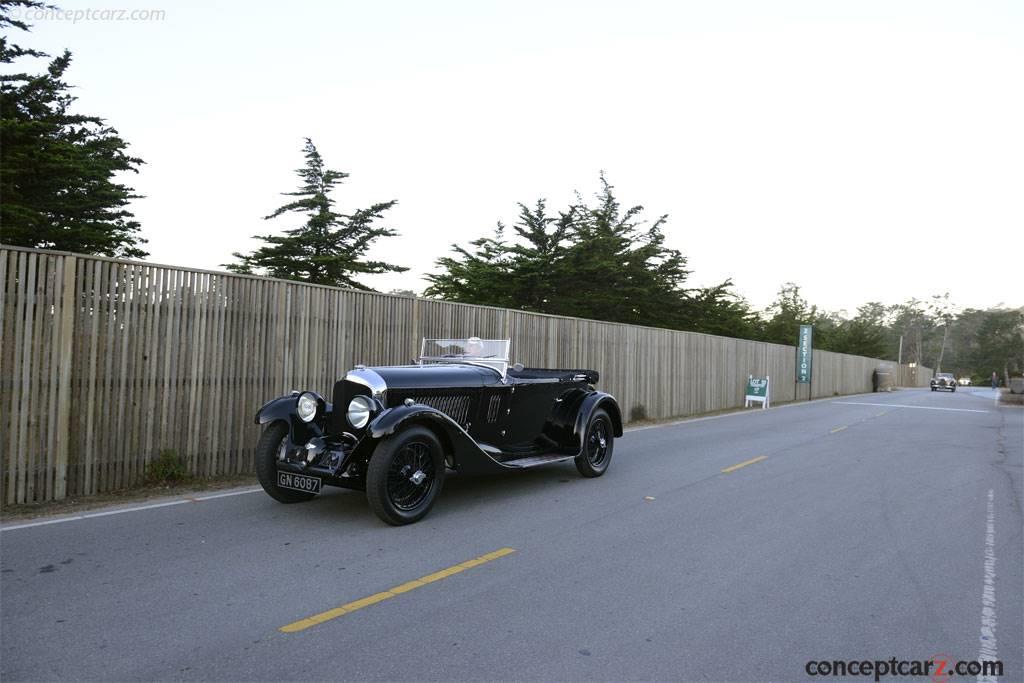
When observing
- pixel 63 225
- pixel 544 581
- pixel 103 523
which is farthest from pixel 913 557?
pixel 63 225

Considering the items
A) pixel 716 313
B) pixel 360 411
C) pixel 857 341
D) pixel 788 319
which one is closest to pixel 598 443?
pixel 360 411

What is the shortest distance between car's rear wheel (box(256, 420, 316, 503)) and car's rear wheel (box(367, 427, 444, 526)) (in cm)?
114

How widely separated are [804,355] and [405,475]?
1105 inches

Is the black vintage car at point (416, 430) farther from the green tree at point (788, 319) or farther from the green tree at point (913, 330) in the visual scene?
the green tree at point (913, 330)

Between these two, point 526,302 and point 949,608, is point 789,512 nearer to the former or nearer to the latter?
point 949,608

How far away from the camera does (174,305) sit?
7.21m

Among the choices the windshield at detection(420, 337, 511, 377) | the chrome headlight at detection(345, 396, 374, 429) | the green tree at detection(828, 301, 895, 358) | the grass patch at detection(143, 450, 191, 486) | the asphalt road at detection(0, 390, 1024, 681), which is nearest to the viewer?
the asphalt road at detection(0, 390, 1024, 681)

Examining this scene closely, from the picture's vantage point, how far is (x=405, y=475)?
5582 millimetres

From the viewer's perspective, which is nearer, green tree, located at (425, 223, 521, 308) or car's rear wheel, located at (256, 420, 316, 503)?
car's rear wheel, located at (256, 420, 316, 503)

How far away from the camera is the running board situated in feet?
22.1

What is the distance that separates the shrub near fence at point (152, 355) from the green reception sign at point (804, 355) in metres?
23.3

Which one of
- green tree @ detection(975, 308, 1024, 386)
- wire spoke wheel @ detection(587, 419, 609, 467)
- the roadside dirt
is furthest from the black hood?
green tree @ detection(975, 308, 1024, 386)

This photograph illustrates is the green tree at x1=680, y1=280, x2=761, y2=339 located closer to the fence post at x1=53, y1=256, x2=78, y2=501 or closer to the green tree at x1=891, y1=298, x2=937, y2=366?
the fence post at x1=53, y1=256, x2=78, y2=501

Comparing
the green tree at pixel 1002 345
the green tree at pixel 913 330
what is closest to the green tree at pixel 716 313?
the green tree at pixel 1002 345
